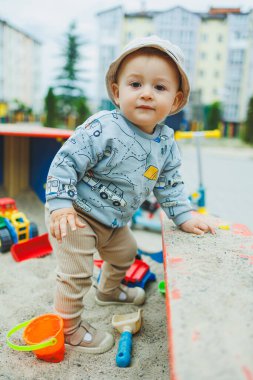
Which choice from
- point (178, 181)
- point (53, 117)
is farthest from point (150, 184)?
point (53, 117)

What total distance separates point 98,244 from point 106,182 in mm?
253

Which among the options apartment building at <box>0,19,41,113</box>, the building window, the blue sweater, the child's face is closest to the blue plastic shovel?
the blue sweater

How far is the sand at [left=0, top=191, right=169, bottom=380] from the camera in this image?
108 centimetres

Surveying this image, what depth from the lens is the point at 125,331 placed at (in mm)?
1256

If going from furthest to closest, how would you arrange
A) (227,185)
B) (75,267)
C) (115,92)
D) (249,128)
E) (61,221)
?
(249,128)
(227,185)
(115,92)
(75,267)
(61,221)

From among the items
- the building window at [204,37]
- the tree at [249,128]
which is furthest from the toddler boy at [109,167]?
the building window at [204,37]

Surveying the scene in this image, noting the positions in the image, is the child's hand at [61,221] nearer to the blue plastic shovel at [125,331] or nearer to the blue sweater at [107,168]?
the blue sweater at [107,168]

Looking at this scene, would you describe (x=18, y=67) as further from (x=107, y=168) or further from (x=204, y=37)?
(x=107, y=168)

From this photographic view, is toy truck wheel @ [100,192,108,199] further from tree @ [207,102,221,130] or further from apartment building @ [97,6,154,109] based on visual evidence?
apartment building @ [97,6,154,109]

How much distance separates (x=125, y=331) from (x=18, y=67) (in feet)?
62.7

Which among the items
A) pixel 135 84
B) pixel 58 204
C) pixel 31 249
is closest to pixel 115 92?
pixel 135 84

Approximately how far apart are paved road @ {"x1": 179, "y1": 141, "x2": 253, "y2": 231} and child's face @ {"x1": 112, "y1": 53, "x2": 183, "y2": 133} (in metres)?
1.16

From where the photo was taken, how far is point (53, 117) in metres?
12.3

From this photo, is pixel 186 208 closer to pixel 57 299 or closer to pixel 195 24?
pixel 57 299
